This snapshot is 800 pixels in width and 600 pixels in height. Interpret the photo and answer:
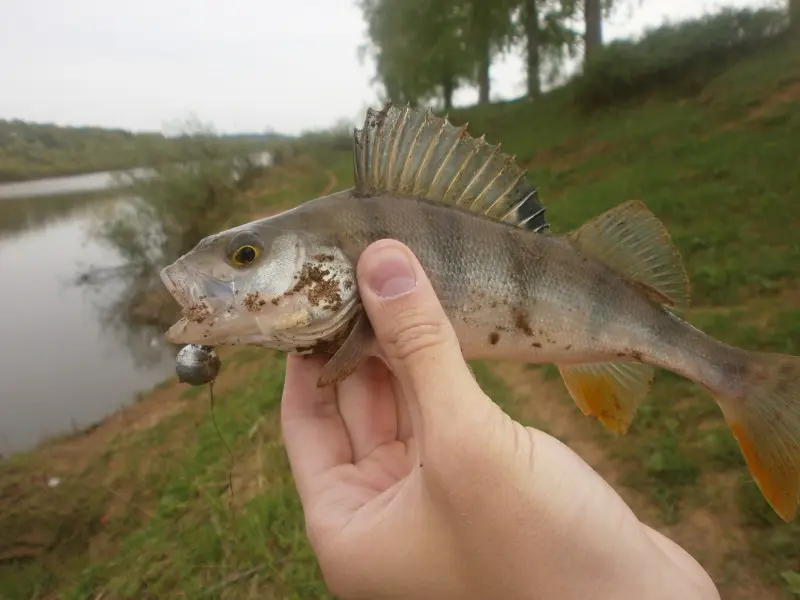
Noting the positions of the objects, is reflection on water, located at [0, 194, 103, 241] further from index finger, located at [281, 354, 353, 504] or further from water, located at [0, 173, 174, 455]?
index finger, located at [281, 354, 353, 504]

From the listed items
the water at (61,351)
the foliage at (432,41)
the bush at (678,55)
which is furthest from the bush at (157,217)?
the bush at (678,55)

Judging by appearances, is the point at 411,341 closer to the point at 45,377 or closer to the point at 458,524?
the point at 458,524

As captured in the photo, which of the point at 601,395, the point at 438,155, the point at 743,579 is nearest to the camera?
the point at 438,155

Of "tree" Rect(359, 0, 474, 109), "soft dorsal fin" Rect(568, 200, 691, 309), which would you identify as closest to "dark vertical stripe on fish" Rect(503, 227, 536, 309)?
"soft dorsal fin" Rect(568, 200, 691, 309)

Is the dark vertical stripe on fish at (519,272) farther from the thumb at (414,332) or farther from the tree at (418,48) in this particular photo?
the tree at (418,48)

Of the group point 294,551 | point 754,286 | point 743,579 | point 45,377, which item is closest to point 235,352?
point 45,377

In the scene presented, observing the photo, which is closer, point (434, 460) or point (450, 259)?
point (434, 460)

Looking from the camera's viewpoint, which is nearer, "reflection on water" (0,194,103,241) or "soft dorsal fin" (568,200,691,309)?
"soft dorsal fin" (568,200,691,309)
